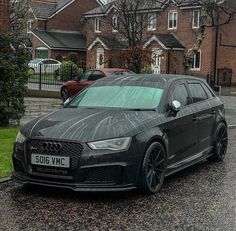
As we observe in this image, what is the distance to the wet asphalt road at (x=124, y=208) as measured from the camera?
5.46 metres

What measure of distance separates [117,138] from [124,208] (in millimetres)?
831

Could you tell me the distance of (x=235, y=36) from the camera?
44.2 meters

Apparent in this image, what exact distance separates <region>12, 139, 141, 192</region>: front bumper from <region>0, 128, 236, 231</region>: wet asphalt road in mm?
210

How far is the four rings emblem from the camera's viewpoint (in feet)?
20.5

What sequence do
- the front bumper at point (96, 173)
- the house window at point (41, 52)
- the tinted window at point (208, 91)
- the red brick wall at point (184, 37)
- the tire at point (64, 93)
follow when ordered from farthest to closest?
the house window at point (41, 52) < the red brick wall at point (184, 37) < the tire at point (64, 93) < the tinted window at point (208, 91) < the front bumper at point (96, 173)

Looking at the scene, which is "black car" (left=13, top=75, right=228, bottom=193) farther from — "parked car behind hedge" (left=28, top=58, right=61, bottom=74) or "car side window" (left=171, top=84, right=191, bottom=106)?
"parked car behind hedge" (left=28, top=58, right=61, bottom=74)

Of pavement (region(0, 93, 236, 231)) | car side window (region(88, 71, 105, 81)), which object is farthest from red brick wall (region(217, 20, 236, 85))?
pavement (region(0, 93, 236, 231))

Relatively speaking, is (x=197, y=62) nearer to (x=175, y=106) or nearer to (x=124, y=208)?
(x=175, y=106)

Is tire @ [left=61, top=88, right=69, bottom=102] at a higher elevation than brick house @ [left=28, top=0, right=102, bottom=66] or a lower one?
lower

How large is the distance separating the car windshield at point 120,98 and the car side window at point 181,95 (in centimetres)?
32

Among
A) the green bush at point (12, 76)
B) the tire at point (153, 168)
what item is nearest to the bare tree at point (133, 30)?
the green bush at point (12, 76)

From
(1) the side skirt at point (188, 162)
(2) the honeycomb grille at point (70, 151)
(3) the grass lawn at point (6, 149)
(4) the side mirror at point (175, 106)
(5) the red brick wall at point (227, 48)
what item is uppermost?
(5) the red brick wall at point (227, 48)

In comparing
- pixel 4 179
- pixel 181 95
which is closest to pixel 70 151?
pixel 4 179

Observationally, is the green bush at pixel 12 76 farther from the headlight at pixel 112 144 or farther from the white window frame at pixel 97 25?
the white window frame at pixel 97 25
